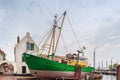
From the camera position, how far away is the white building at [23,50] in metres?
62.8

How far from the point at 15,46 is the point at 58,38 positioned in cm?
1730

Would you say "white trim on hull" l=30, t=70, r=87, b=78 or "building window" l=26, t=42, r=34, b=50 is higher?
"building window" l=26, t=42, r=34, b=50

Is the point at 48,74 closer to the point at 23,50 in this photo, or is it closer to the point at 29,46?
the point at 23,50

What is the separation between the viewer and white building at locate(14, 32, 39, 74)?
6278cm

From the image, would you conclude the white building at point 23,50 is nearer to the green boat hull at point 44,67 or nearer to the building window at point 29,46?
the building window at point 29,46

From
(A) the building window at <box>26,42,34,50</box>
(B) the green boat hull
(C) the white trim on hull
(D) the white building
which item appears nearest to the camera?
(B) the green boat hull

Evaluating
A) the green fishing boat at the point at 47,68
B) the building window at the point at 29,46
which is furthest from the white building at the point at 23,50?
the green fishing boat at the point at 47,68

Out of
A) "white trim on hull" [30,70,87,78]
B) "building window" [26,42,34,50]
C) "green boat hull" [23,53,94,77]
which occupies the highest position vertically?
"building window" [26,42,34,50]

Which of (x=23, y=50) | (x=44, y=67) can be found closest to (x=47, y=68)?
(x=44, y=67)

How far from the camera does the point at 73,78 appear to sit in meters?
44.5

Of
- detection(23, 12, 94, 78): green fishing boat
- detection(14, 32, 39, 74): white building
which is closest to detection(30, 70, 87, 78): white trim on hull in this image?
detection(23, 12, 94, 78): green fishing boat

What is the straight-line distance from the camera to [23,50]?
63500 mm

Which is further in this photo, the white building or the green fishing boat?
the white building

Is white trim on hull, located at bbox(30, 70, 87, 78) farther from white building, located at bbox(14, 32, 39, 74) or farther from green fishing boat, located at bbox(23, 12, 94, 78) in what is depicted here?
white building, located at bbox(14, 32, 39, 74)
